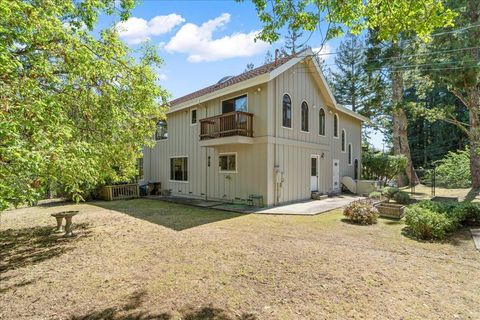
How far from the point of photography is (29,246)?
620cm

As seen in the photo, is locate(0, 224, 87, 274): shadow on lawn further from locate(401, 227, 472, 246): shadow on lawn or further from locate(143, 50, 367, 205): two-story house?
locate(401, 227, 472, 246): shadow on lawn

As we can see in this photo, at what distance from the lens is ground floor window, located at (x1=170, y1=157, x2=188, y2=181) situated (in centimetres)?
1479

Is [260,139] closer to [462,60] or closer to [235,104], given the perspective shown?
[235,104]

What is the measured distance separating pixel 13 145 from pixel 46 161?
46cm

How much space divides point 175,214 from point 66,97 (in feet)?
17.8

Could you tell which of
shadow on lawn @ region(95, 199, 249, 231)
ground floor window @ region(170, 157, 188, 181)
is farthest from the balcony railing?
ground floor window @ region(170, 157, 188, 181)

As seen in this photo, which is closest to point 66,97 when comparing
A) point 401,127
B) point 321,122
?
point 321,122

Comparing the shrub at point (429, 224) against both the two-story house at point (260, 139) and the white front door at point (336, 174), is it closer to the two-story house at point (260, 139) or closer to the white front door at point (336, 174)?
the two-story house at point (260, 139)

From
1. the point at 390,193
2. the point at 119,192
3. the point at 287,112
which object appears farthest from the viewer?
the point at 119,192

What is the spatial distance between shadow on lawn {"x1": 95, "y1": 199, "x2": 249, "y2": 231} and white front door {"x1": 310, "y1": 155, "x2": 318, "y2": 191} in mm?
5543

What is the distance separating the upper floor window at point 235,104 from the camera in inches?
463

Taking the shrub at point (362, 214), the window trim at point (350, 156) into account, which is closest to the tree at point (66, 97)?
the shrub at point (362, 214)

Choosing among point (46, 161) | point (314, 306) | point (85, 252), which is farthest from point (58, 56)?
point (314, 306)

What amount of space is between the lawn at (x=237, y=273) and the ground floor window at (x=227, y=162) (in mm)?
4672
